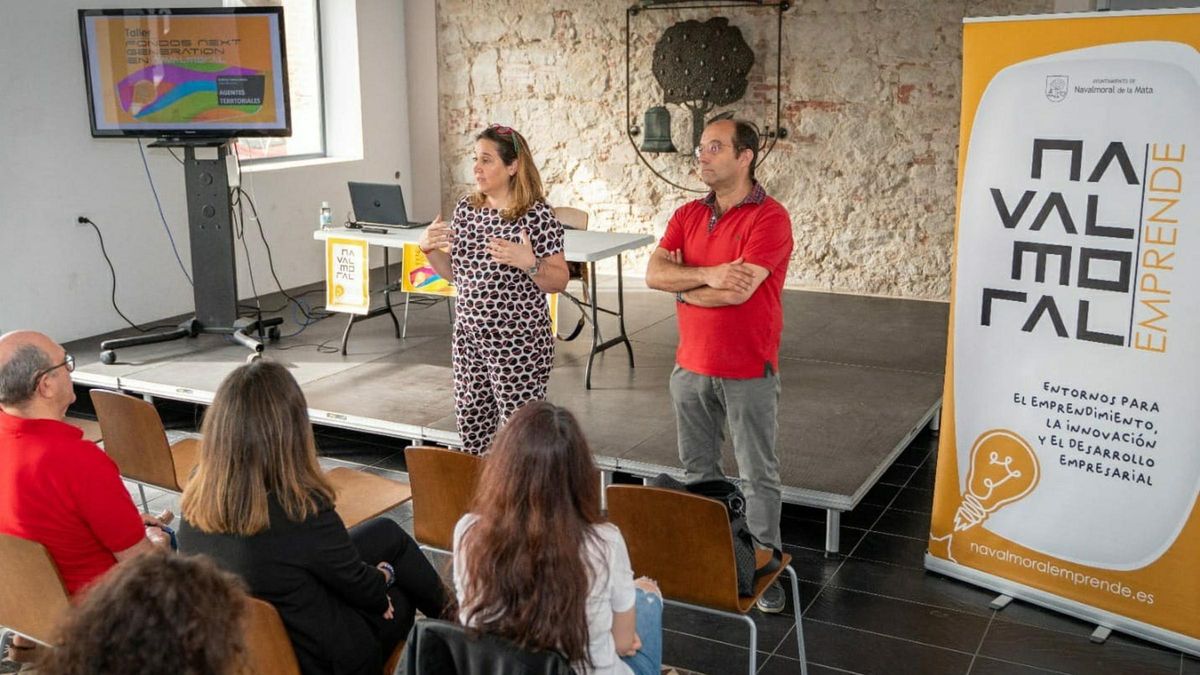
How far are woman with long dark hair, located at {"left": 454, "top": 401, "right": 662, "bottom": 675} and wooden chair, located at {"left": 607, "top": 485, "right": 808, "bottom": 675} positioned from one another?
26.8 inches

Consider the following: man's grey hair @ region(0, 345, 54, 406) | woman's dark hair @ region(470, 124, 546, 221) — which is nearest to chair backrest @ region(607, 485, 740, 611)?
woman's dark hair @ region(470, 124, 546, 221)

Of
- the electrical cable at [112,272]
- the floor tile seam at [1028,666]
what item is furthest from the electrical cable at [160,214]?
the floor tile seam at [1028,666]

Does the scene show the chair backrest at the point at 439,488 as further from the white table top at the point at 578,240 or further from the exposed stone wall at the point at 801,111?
the exposed stone wall at the point at 801,111

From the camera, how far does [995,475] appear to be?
3.88 meters

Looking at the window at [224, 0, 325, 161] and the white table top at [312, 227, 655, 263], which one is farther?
the window at [224, 0, 325, 161]

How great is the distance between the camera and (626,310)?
26.5ft

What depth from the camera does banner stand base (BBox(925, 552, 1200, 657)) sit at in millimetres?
3574

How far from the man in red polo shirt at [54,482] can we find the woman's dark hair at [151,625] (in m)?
1.46

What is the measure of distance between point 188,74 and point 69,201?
1184 mm

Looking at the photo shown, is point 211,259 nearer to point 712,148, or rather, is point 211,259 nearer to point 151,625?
point 712,148

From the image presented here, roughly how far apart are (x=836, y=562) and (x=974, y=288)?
3.87 ft

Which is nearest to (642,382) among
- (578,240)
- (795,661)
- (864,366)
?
(578,240)

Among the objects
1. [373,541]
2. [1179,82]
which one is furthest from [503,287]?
[1179,82]

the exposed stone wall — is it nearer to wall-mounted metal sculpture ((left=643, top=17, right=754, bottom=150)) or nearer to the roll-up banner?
wall-mounted metal sculpture ((left=643, top=17, right=754, bottom=150))
